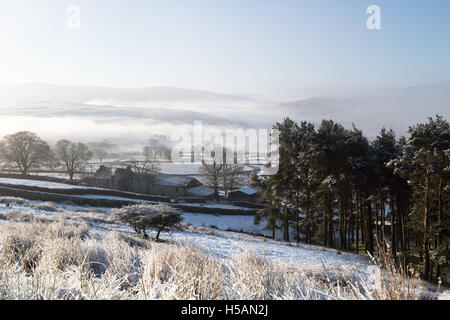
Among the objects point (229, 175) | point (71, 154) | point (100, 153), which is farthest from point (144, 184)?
point (100, 153)

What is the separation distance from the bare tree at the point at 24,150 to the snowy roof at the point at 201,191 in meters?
28.2

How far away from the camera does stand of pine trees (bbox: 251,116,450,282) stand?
1602 centimetres

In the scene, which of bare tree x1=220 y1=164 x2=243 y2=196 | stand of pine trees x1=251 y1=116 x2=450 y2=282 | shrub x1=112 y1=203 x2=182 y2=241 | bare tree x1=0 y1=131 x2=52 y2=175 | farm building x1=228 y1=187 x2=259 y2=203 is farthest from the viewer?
bare tree x1=220 y1=164 x2=243 y2=196

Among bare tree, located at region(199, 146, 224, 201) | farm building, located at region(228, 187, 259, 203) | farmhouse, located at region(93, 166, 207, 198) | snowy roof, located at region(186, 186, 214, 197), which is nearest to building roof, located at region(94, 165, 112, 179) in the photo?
farmhouse, located at region(93, 166, 207, 198)

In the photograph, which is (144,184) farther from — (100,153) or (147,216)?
(147,216)

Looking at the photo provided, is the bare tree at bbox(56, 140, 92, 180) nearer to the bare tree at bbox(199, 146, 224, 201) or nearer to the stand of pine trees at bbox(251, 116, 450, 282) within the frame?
the bare tree at bbox(199, 146, 224, 201)

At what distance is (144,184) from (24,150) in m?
23.1

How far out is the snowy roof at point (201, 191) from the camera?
5359 cm

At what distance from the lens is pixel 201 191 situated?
54.7m

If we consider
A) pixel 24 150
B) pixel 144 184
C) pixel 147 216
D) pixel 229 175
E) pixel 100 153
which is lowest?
pixel 144 184
